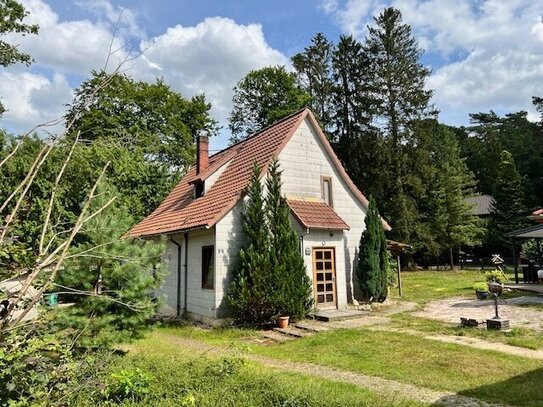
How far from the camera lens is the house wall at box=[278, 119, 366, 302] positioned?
617 inches

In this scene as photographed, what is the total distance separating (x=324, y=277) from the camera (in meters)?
15.0

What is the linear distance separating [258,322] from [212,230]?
328 centimetres

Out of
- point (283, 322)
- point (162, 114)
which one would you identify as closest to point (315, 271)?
point (283, 322)

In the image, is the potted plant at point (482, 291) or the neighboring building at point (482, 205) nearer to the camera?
the potted plant at point (482, 291)

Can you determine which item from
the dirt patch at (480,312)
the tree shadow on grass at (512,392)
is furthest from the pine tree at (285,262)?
the tree shadow on grass at (512,392)

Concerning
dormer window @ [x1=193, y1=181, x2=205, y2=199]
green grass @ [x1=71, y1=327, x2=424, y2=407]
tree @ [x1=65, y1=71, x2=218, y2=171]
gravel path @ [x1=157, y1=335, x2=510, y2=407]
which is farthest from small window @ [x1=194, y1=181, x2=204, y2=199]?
tree @ [x1=65, y1=71, x2=218, y2=171]

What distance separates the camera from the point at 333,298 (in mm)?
15047

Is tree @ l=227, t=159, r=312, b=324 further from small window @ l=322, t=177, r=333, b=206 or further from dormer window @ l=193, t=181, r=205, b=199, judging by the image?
dormer window @ l=193, t=181, r=205, b=199

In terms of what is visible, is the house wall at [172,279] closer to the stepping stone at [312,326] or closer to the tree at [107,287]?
the stepping stone at [312,326]

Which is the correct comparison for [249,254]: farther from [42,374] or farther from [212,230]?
[42,374]

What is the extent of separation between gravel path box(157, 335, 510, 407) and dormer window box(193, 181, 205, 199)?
8.78 meters

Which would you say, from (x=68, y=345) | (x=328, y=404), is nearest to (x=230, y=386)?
(x=328, y=404)

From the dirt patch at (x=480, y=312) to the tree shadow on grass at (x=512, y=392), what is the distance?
15.6 feet

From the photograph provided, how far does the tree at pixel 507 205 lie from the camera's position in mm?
39000
